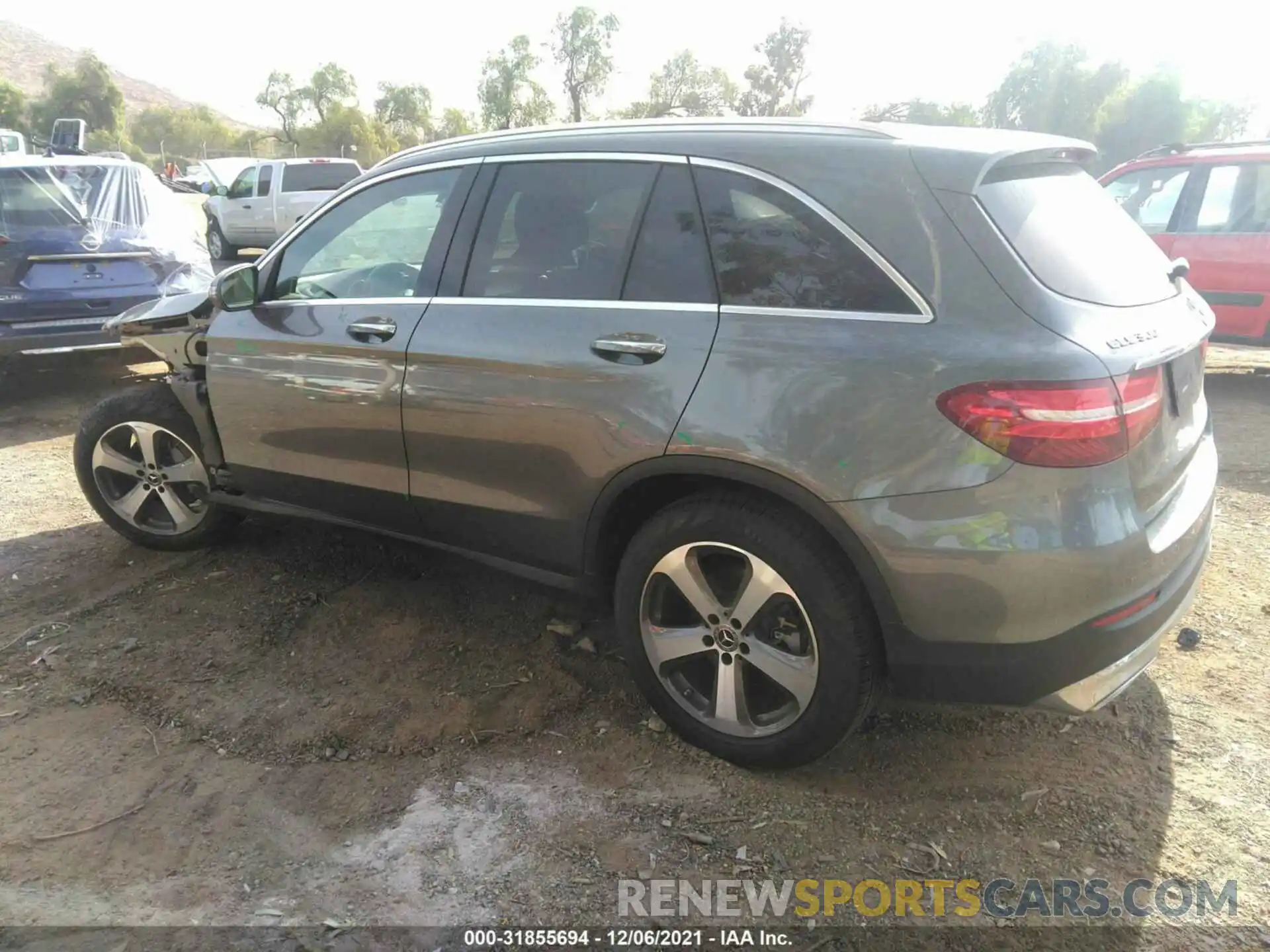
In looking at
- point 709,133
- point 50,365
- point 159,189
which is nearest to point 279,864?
point 709,133

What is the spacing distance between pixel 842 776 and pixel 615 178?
6.43 ft

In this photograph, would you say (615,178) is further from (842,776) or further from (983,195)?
(842,776)

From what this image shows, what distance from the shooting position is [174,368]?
411cm

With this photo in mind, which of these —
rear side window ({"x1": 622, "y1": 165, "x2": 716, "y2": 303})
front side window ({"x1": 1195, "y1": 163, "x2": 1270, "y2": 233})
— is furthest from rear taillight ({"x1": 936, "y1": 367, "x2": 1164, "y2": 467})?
front side window ({"x1": 1195, "y1": 163, "x2": 1270, "y2": 233})

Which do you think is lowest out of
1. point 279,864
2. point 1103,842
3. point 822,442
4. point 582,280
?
point 279,864

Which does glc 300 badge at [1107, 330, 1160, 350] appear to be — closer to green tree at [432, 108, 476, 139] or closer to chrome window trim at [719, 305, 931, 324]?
chrome window trim at [719, 305, 931, 324]

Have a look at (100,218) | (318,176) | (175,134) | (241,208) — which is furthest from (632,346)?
(175,134)

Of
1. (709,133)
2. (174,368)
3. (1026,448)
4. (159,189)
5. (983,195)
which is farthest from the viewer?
(159,189)

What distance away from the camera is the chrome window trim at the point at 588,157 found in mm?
2672

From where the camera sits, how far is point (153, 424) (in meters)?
4.03

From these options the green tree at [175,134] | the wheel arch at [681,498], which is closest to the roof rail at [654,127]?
the wheel arch at [681,498]

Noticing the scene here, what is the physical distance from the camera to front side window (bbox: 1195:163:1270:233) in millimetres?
6883

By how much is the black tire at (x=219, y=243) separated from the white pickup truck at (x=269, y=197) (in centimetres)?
1

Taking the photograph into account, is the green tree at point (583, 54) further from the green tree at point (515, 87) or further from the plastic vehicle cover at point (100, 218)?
the plastic vehicle cover at point (100, 218)
